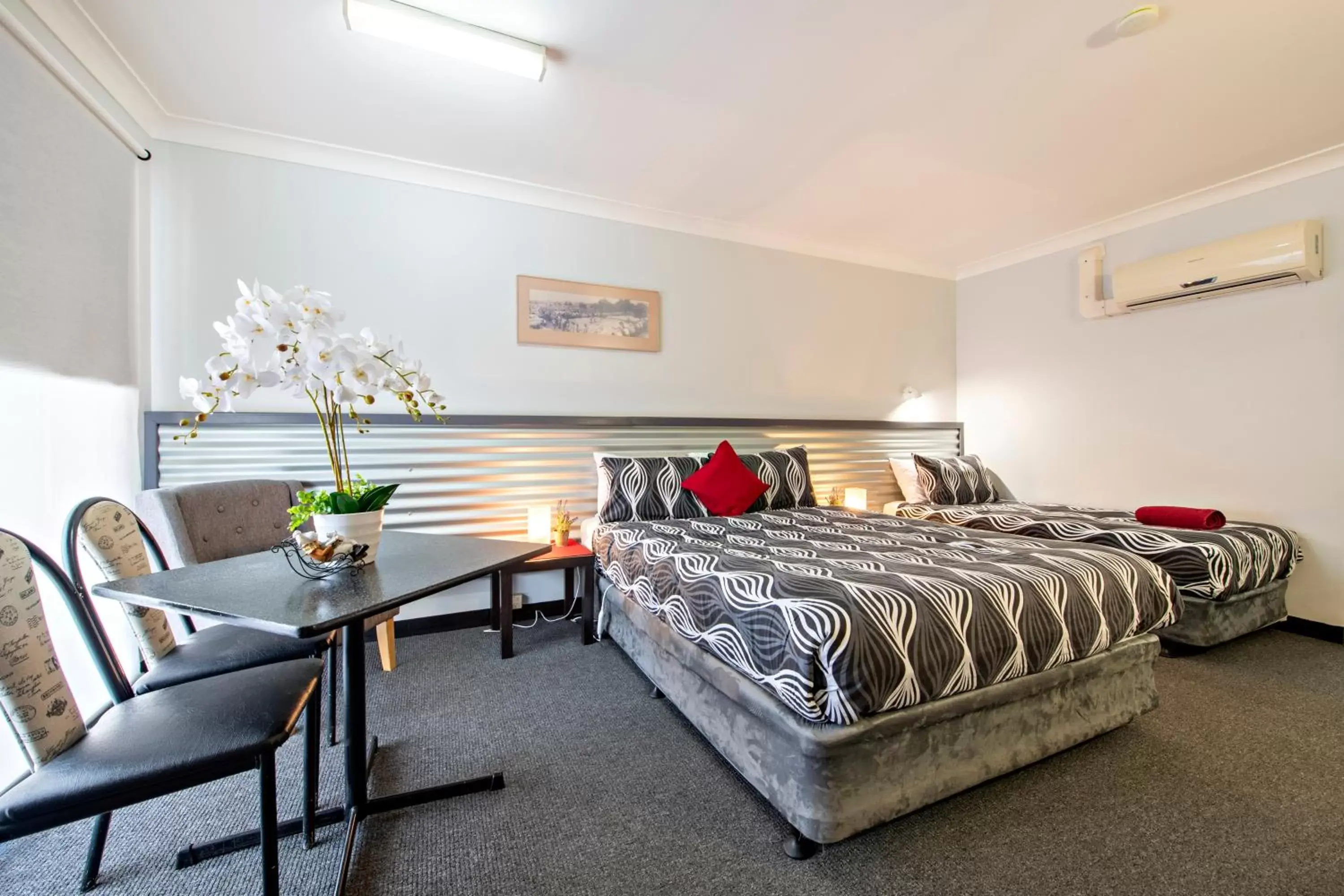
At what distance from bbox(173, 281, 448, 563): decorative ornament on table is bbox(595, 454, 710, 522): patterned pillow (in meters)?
1.73

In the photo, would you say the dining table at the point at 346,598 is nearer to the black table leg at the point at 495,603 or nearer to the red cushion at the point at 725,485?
the black table leg at the point at 495,603

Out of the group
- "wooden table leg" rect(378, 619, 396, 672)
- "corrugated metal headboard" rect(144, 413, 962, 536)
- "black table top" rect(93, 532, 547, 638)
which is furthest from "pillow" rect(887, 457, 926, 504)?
"wooden table leg" rect(378, 619, 396, 672)

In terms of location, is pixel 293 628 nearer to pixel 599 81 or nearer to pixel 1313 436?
pixel 599 81

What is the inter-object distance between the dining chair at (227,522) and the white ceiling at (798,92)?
185 centimetres

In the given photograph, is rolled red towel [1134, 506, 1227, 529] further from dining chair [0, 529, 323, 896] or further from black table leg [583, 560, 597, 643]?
dining chair [0, 529, 323, 896]

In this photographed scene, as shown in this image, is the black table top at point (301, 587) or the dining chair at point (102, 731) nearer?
the dining chair at point (102, 731)

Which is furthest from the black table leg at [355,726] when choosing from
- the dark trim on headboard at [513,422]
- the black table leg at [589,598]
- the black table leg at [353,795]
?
the dark trim on headboard at [513,422]

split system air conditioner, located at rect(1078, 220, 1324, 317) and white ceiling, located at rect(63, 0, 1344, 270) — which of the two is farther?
split system air conditioner, located at rect(1078, 220, 1324, 317)

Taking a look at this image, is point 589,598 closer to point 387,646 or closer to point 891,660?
point 387,646

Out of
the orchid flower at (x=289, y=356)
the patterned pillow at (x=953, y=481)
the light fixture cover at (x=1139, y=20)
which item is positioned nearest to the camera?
the orchid flower at (x=289, y=356)

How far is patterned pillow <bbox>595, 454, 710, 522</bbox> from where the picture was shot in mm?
3252

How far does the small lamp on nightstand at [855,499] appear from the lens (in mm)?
4379

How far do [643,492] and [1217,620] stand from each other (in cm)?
310

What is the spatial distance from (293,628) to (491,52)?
7.53ft
